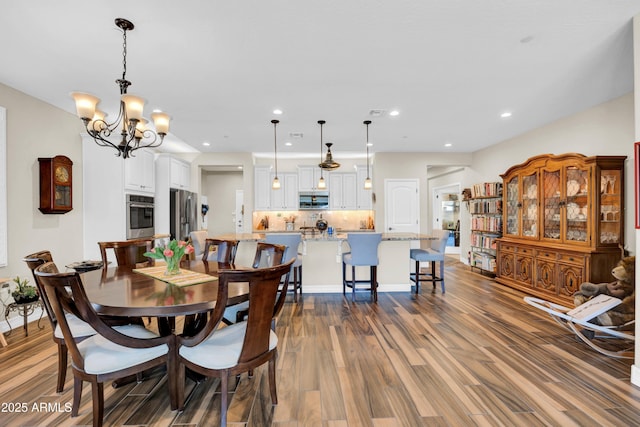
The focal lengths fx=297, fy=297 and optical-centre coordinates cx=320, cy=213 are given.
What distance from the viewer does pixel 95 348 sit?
1.77 metres

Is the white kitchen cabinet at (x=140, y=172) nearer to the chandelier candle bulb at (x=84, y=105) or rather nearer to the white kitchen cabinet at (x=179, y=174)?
the white kitchen cabinet at (x=179, y=174)

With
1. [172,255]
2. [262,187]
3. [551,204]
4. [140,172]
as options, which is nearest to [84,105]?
[172,255]

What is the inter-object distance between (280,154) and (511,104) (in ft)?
15.9

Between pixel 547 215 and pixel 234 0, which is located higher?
pixel 234 0

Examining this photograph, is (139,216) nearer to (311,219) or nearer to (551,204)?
(311,219)

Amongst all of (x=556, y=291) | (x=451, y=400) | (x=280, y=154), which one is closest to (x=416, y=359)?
Result: (x=451, y=400)

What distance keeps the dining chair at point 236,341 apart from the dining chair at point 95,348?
0.20 metres

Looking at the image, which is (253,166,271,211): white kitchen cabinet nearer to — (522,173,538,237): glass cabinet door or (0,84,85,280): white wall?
(0,84,85,280): white wall

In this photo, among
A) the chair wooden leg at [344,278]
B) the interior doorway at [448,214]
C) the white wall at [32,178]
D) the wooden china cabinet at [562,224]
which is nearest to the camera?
the white wall at [32,178]

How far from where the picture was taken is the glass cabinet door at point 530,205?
4.69 meters

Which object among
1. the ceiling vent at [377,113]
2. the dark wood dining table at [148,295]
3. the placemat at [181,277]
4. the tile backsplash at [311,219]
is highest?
the ceiling vent at [377,113]

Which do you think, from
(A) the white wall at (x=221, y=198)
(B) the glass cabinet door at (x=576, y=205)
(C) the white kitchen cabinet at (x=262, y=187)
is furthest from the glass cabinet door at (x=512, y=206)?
(A) the white wall at (x=221, y=198)

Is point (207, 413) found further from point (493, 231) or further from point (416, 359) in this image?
point (493, 231)

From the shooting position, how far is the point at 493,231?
19.3ft
